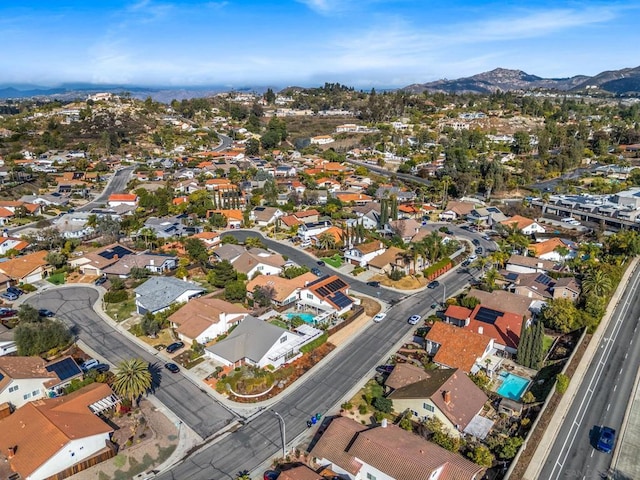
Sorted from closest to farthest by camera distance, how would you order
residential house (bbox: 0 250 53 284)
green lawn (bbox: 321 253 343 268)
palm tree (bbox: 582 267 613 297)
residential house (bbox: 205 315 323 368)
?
residential house (bbox: 205 315 323 368), palm tree (bbox: 582 267 613 297), residential house (bbox: 0 250 53 284), green lawn (bbox: 321 253 343 268)

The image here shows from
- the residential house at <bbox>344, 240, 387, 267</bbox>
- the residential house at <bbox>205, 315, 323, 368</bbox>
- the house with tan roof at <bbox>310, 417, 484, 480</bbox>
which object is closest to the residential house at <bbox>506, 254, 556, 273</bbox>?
the residential house at <bbox>344, 240, 387, 267</bbox>

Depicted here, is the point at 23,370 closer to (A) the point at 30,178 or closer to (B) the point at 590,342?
(B) the point at 590,342

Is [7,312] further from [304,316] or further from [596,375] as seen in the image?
[596,375]

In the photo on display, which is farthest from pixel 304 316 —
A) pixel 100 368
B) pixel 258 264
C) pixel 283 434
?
pixel 100 368

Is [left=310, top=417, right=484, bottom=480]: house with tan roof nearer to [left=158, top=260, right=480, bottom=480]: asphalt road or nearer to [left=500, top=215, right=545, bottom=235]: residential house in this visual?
[left=158, top=260, right=480, bottom=480]: asphalt road

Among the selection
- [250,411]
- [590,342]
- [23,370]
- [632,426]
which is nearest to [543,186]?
[590,342]

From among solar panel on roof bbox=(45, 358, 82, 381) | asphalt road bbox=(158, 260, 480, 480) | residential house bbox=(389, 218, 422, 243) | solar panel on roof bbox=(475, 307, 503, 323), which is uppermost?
residential house bbox=(389, 218, 422, 243)
